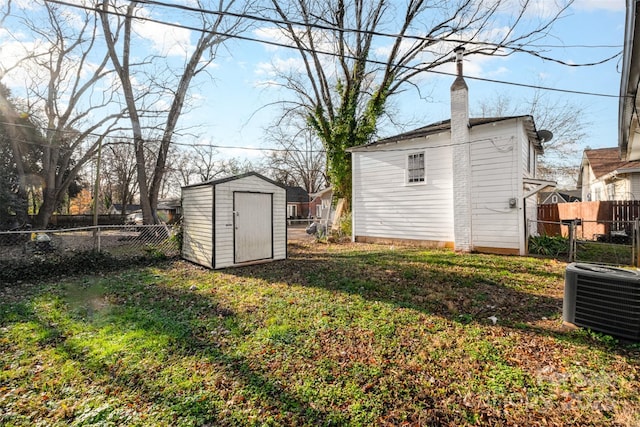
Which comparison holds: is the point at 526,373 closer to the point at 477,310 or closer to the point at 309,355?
the point at 477,310

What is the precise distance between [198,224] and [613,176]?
18.1m

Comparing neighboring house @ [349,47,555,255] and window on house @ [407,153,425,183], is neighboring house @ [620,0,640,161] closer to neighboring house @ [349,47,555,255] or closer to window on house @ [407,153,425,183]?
neighboring house @ [349,47,555,255]

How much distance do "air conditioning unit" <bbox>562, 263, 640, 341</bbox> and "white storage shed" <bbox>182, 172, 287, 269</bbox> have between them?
6791mm

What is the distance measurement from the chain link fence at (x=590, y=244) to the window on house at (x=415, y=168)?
378 cm

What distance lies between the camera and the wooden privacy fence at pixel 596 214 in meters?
10.9

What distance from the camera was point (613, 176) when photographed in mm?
13484

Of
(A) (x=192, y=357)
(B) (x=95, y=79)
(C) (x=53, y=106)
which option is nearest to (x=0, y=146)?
(C) (x=53, y=106)

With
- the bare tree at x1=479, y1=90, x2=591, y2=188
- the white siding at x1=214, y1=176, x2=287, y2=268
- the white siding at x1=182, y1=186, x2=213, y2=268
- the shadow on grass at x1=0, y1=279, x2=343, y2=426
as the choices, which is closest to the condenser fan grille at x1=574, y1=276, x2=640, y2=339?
the shadow on grass at x1=0, y1=279, x2=343, y2=426

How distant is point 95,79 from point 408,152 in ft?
57.9

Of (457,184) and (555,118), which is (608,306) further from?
(555,118)

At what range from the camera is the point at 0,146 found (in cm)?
1547

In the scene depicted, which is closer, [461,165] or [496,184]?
[496,184]

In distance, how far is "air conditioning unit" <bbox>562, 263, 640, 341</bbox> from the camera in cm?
314

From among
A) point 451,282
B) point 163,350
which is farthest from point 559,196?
point 163,350
